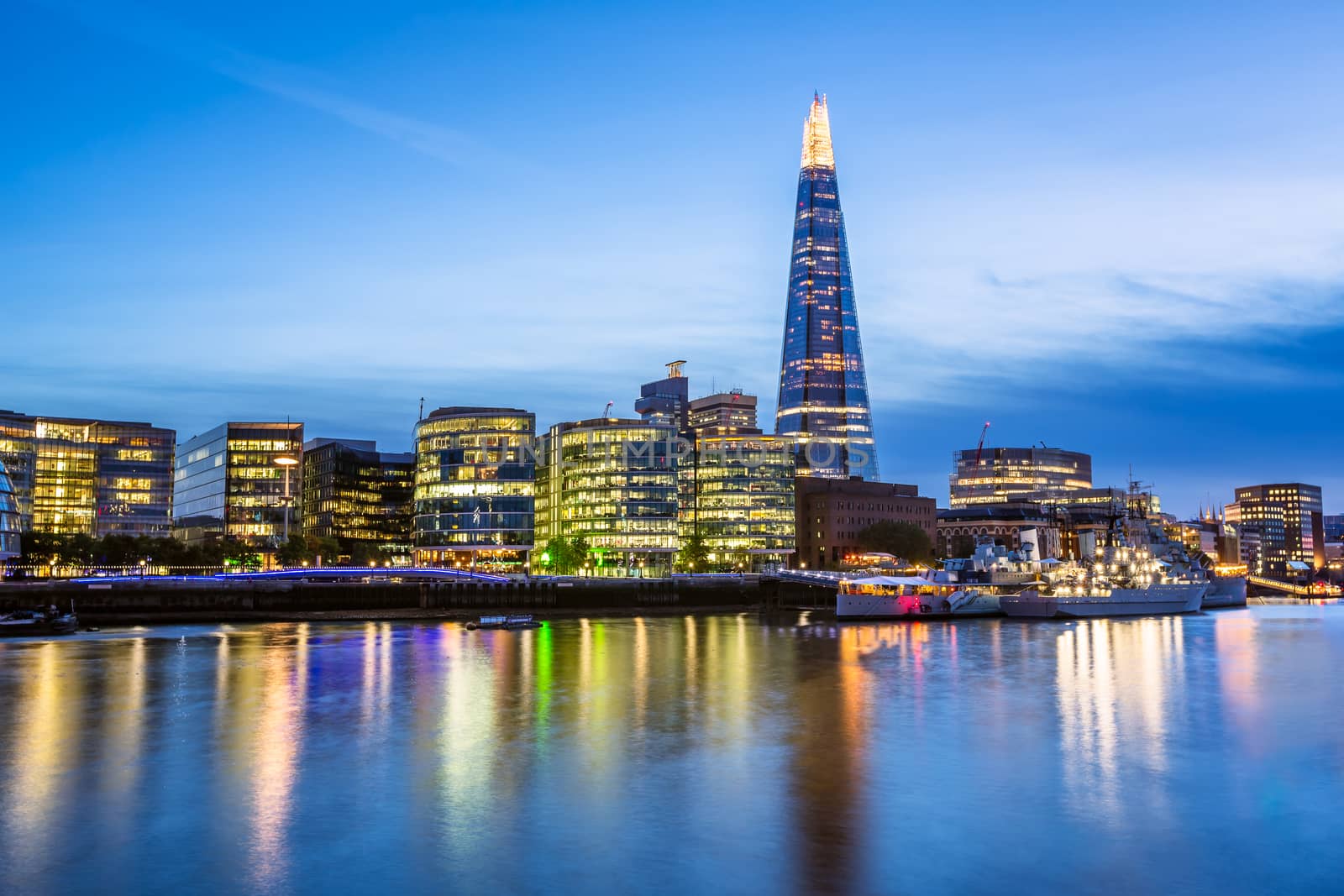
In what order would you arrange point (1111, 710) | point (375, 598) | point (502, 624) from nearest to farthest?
point (1111, 710) → point (502, 624) → point (375, 598)

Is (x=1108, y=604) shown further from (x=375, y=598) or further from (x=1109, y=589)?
(x=375, y=598)

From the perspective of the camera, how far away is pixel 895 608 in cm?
13112

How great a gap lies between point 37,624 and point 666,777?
84564 millimetres

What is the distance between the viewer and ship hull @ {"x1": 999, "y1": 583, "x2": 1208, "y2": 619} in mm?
129375

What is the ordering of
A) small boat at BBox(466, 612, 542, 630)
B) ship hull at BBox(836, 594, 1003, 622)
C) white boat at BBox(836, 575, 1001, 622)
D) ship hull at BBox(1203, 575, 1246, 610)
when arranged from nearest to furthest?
small boat at BBox(466, 612, 542, 630) → ship hull at BBox(836, 594, 1003, 622) → white boat at BBox(836, 575, 1001, 622) → ship hull at BBox(1203, 575, 1246, 610)

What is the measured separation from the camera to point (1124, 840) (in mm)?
30469

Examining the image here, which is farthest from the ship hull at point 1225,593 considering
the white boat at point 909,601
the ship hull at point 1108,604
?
the white boat at point 909,601

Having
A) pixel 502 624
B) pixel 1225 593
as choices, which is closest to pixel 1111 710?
pixel 502 624

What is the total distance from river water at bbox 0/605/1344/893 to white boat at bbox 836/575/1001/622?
5446cm

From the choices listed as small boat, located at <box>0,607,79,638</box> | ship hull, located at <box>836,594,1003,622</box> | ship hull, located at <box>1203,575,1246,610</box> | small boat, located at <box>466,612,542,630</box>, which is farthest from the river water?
ship hull, located at <box>1203,575,1246,610</box>

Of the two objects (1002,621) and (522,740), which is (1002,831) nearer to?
(522,740)

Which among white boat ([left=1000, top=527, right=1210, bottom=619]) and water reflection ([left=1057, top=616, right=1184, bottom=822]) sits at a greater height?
white boat ([left=1000, top=527, right=1210, bottom=619])

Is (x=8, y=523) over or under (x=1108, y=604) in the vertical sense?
over

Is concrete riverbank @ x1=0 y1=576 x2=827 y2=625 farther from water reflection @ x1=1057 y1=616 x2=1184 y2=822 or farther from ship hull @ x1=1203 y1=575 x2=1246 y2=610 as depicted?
ship hull @ x1=1203 y1=575 x2=1246 y2=610
